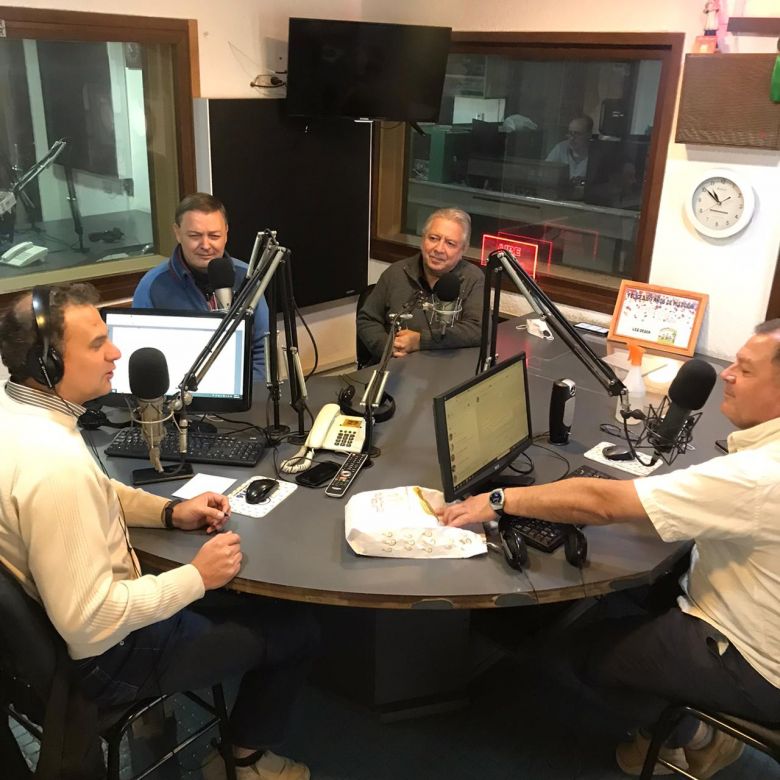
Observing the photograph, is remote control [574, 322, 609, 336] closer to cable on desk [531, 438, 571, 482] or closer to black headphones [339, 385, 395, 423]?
cable on desk [531, 438, 571, 482]

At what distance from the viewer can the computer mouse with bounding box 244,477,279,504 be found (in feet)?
6.12

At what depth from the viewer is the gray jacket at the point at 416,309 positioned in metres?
3.06

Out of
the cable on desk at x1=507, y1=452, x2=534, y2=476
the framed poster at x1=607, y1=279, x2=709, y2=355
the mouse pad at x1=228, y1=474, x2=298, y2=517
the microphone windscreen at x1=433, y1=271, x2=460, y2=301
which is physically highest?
the microphone windscreen at x1=433, y1=271, x2=460, y2=301

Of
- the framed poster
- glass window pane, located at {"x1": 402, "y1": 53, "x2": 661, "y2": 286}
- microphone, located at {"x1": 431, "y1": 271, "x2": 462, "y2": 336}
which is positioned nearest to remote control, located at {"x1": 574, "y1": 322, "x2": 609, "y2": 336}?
the framed poster

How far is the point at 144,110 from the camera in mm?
3598

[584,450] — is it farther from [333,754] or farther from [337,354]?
[337,354]

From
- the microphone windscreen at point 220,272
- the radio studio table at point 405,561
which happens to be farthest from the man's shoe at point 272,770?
the microphone windscreen at point 220,272

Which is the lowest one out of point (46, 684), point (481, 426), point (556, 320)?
point (46, 684)

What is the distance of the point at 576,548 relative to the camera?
5.51 ft

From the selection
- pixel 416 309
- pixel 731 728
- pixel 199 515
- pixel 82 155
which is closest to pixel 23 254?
pixel 82 155

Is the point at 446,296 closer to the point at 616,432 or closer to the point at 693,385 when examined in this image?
the point at 616,432

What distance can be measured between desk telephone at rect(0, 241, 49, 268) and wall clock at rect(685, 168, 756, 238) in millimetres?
2776

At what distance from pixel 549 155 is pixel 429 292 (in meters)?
1.16

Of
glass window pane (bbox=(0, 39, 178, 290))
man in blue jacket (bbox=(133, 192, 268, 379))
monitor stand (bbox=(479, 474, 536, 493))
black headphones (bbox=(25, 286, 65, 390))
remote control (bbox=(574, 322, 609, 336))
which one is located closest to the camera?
black headphones (bbox=(25, 286, 65, 390))
